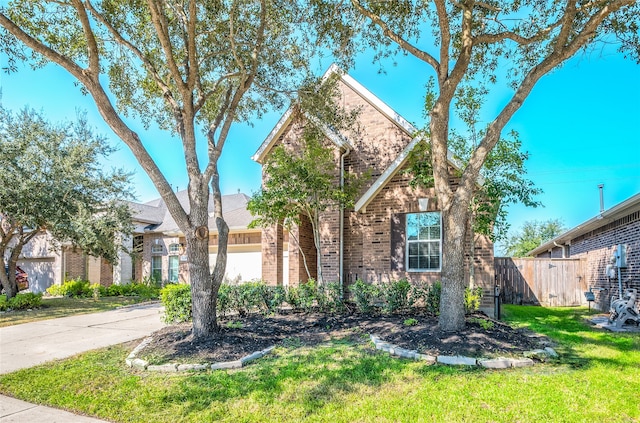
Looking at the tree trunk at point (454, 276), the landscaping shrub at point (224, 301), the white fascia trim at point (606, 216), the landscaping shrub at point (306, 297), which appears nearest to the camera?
the tree trunk at point (454, 276)

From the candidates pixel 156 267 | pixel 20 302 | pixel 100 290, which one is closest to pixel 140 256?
pixel 156 267

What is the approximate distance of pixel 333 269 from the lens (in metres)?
12.1

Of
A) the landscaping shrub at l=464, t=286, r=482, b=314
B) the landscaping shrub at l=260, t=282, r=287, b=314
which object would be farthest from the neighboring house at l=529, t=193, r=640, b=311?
the landscaping shrub at l=260, t=282, r=287, b=314

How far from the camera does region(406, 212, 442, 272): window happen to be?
11.2 meters

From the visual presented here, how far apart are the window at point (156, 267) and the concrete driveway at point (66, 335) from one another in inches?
361

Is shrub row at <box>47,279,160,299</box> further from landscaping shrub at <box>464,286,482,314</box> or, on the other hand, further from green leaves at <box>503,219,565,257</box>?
green leaves at <box>503,219,565,257</box>

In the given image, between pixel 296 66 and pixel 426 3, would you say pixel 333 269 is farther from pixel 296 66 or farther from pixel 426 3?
pixel 426 3

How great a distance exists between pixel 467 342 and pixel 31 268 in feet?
85.4

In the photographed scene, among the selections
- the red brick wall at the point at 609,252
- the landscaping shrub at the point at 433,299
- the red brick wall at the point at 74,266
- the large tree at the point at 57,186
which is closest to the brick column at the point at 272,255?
the landscaping shrub at the point at 433,299

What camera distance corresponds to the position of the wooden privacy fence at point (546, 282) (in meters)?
15.5

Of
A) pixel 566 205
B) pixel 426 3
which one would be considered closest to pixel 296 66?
pixel 426 3

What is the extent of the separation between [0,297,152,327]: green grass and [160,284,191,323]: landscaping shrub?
4769 mm

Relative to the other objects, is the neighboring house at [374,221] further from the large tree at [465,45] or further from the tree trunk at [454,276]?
the tree trunk at [454,276]

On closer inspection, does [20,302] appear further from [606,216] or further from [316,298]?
[606,216]
